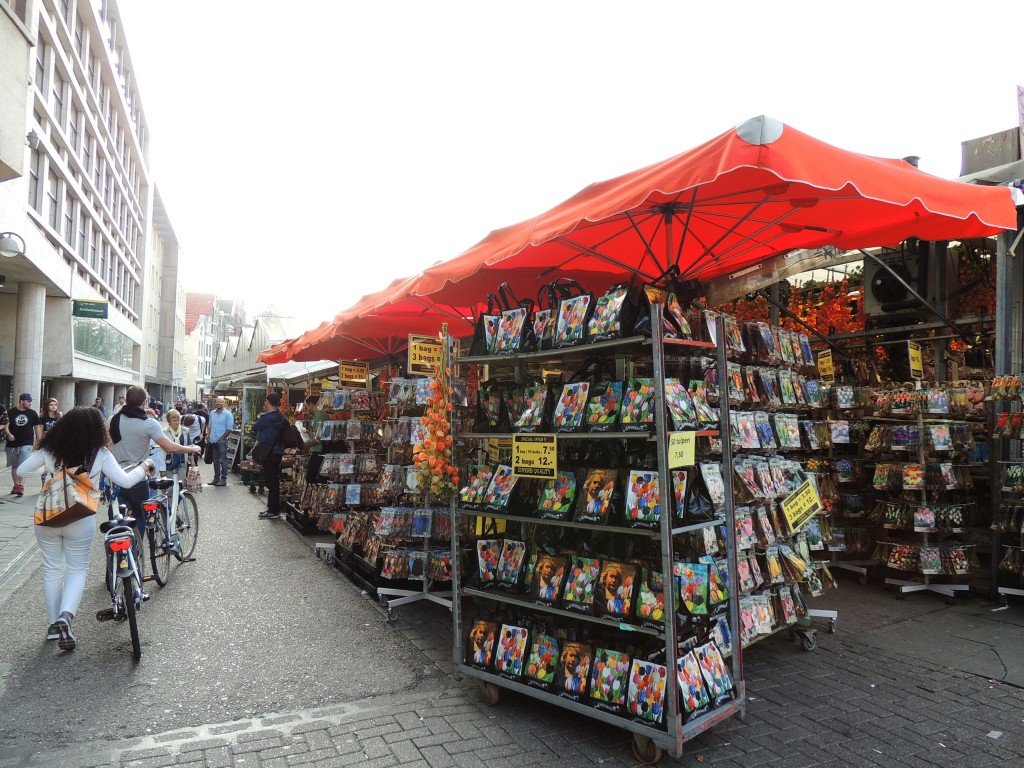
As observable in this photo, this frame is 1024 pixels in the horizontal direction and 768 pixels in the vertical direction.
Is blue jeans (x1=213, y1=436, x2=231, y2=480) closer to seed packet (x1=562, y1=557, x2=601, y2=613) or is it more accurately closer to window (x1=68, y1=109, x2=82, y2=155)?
seed packet (x1=562, y1=557, x2=601, y2=613)

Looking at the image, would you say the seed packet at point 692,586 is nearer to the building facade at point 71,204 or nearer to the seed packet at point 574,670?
the seed packet at point 574,670

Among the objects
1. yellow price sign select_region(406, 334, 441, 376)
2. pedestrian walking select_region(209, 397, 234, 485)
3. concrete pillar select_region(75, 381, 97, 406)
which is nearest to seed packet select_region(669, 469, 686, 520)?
yellow price sign select_region(406, 334, 441, 376)

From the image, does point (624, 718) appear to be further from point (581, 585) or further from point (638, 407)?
point (638, 407)

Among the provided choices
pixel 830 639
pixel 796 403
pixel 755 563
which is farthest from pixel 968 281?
pixel 755 563

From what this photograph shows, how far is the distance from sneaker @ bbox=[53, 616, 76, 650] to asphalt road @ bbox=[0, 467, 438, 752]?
7cm

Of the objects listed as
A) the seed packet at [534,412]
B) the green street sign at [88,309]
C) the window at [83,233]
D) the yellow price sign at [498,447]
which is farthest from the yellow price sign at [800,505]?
the window at [83,233]

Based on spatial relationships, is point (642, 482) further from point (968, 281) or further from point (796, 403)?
point (968, 281)

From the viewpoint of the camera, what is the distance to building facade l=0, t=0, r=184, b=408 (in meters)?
17.8

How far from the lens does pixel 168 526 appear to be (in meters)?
6.92

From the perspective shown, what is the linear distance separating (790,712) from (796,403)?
2246 millimetres

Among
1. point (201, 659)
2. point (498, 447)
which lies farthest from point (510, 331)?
point (201, 659)

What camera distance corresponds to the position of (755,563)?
441 cm

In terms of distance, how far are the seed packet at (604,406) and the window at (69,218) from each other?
27918mm

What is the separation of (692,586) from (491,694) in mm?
1431
